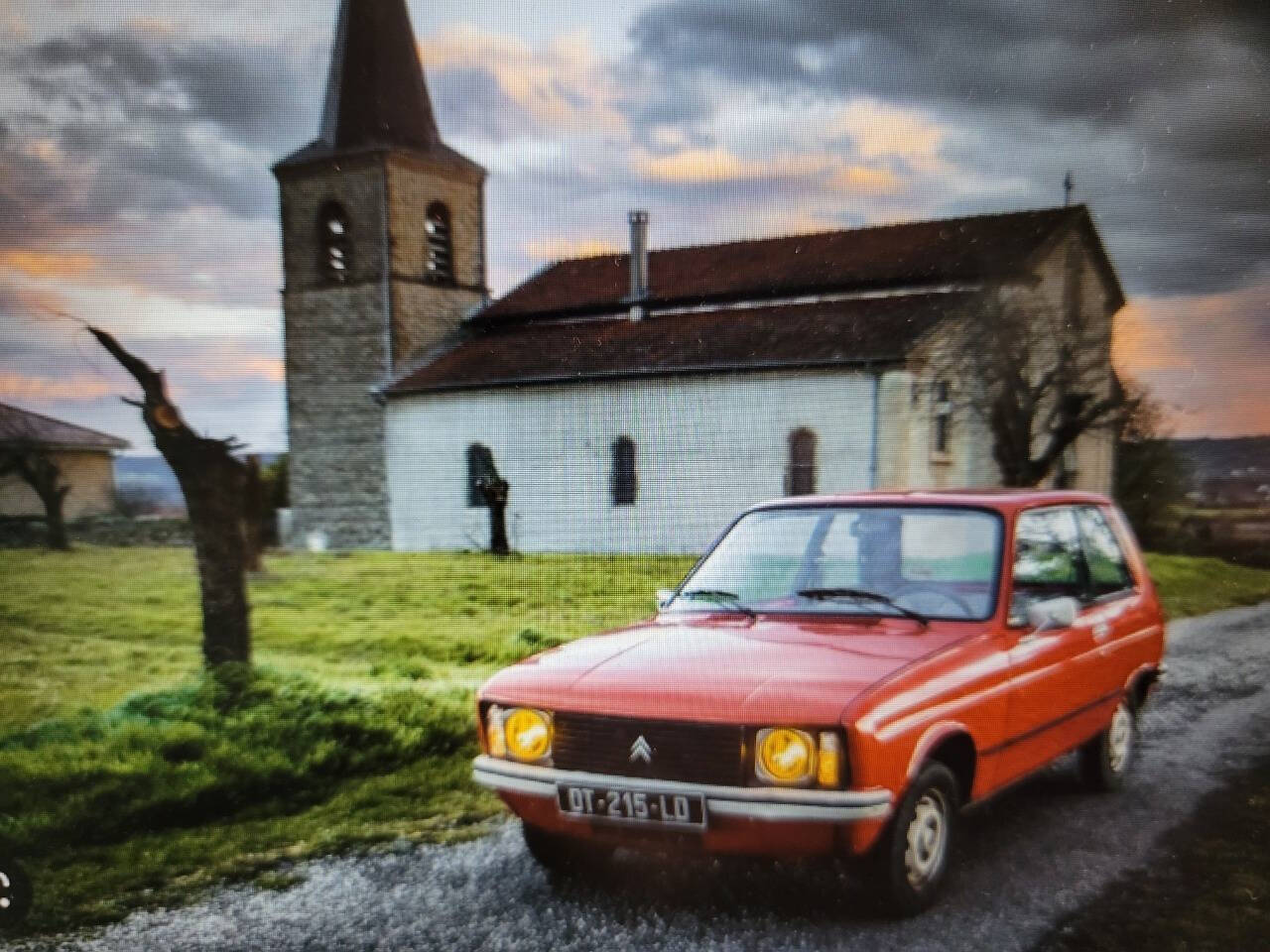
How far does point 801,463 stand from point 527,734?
1.72 meters

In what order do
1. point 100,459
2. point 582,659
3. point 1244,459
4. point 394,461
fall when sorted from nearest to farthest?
point 582,659 < point 1244,459 < point 100,459 < point 394,461

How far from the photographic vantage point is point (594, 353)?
344 centimetres

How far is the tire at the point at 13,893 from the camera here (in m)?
2.66

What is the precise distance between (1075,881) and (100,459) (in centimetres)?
329

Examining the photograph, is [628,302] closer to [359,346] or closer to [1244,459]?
[359,346]

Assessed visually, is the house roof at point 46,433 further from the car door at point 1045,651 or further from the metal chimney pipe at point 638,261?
the car door at point 1045,651

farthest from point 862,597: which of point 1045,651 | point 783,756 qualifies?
point 783,756

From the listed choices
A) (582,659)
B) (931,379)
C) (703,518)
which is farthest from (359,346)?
(931,379)

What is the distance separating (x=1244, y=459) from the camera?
288cm

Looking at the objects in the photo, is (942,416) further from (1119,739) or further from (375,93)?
(375,93)

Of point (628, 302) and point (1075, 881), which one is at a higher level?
point (628, 302)

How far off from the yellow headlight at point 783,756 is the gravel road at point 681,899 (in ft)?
1.40

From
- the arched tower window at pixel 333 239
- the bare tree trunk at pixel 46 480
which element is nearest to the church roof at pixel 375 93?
the arched tower window at pixel 333 239

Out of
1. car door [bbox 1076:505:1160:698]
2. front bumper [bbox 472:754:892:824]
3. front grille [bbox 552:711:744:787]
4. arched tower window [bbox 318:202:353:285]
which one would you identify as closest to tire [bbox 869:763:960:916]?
front bumper [bbox 472:754:892:824]
